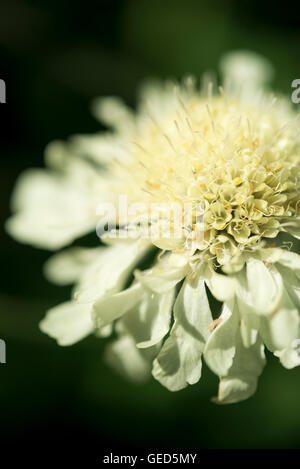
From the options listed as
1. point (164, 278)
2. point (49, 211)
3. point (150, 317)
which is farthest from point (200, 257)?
point (49, 211)

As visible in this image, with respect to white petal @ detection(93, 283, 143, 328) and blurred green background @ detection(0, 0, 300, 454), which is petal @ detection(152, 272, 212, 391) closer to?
white petal @ detection(93, 283, 143, 328)

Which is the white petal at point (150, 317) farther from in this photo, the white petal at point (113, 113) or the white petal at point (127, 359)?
the white petal at point (113, 113)

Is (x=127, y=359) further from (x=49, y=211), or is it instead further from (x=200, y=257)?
(x=49, y=211)

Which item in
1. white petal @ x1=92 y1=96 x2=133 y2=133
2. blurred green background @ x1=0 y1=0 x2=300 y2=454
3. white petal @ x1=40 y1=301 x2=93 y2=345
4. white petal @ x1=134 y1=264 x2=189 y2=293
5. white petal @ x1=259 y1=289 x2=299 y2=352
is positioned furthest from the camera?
white petal @ x1=92 y1=96 x2=133 y2=133

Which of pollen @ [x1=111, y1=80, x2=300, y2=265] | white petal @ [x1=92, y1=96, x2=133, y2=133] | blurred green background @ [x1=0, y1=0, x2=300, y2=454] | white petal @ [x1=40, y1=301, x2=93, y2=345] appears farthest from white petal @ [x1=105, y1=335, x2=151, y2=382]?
white petal @ [x1=92, y1=96, x2=133, y2=133]

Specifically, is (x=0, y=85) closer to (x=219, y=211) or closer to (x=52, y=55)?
(x=52, y=55)

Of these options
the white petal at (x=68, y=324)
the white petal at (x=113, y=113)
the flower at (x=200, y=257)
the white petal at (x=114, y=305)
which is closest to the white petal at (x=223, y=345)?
the flower at (x=200, y=257)

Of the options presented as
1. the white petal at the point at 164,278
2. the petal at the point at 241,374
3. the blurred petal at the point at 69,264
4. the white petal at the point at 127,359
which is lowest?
the petal at the point at 241,374
